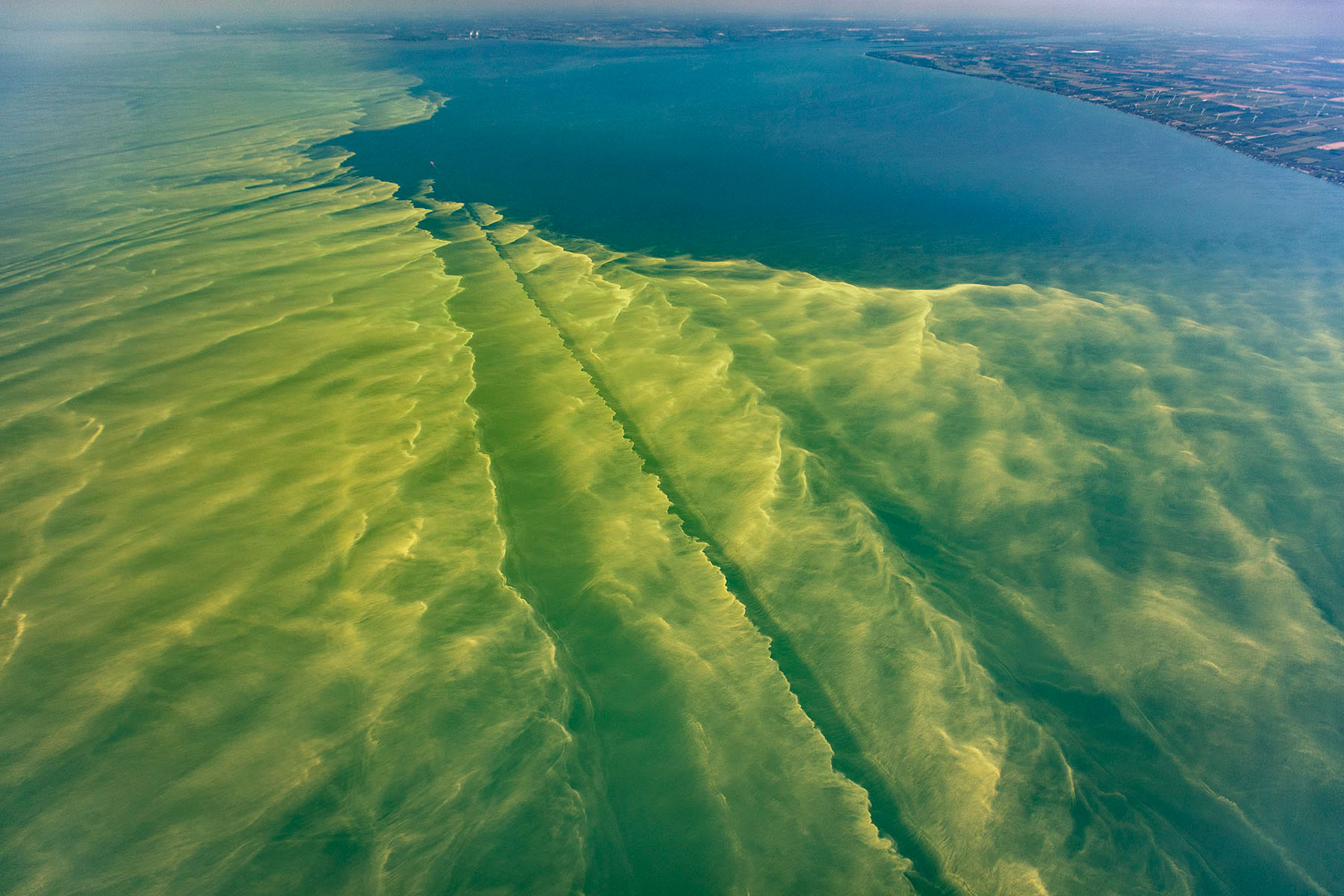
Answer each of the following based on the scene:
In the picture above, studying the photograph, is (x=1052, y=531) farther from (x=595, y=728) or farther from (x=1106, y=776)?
(x=595, y=728)

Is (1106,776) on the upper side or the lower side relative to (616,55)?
lower

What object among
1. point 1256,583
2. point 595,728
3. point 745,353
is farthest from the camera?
point 745,353

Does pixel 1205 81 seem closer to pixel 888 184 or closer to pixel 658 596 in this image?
pixel 888 184

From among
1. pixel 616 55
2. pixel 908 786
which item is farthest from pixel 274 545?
pixel 616 55

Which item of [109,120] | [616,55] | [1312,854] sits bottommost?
[1312,854]

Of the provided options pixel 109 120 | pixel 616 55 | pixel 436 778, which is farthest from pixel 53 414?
pixel 616 55

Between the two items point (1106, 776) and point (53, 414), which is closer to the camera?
point (1106, 776)

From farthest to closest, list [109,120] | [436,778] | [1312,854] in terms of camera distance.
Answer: [109,120] < [436,778] < [1312,854]

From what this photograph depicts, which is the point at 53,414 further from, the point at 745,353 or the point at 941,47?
the point at 941,47
